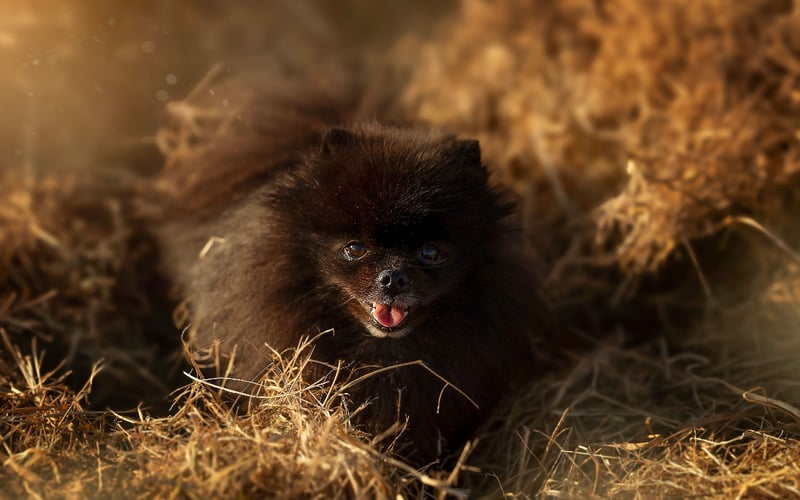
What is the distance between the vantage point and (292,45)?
19.1 feet

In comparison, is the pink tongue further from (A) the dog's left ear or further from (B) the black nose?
(A) the dog's left ear

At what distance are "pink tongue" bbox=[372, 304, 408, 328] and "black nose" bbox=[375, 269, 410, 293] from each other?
4.4 inches

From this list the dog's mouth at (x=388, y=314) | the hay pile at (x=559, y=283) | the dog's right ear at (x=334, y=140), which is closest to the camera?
the hay pile at (x=559, y=283)

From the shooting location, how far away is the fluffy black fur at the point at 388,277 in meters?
2.89

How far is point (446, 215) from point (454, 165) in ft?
0.81

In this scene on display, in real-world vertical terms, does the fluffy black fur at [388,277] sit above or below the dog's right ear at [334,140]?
below

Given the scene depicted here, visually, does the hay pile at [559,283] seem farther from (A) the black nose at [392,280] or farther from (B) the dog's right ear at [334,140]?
(B) the dog's right ear at [334,140]

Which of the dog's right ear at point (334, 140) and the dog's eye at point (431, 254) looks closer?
the dog's eye at point (431, 254)

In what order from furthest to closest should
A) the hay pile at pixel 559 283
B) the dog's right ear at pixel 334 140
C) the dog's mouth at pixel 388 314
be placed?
the dog's right ear at pixel 334 140, the dog's mouth at pixel 388 314, the hay pile at pixel 559 283

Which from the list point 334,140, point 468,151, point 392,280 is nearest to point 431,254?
point 392,280

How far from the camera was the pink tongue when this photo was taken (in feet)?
9.47

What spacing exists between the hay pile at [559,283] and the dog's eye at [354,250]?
0.46 meters

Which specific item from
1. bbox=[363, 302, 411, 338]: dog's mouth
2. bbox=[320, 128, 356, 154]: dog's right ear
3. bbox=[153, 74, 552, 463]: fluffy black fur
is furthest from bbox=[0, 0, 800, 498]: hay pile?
bbox=[320, 128, 356, 154]: dog's right ear

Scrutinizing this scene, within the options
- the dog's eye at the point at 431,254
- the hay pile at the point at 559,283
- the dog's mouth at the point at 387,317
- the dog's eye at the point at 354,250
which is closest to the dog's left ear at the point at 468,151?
the dog's eye at the point at 431,254
